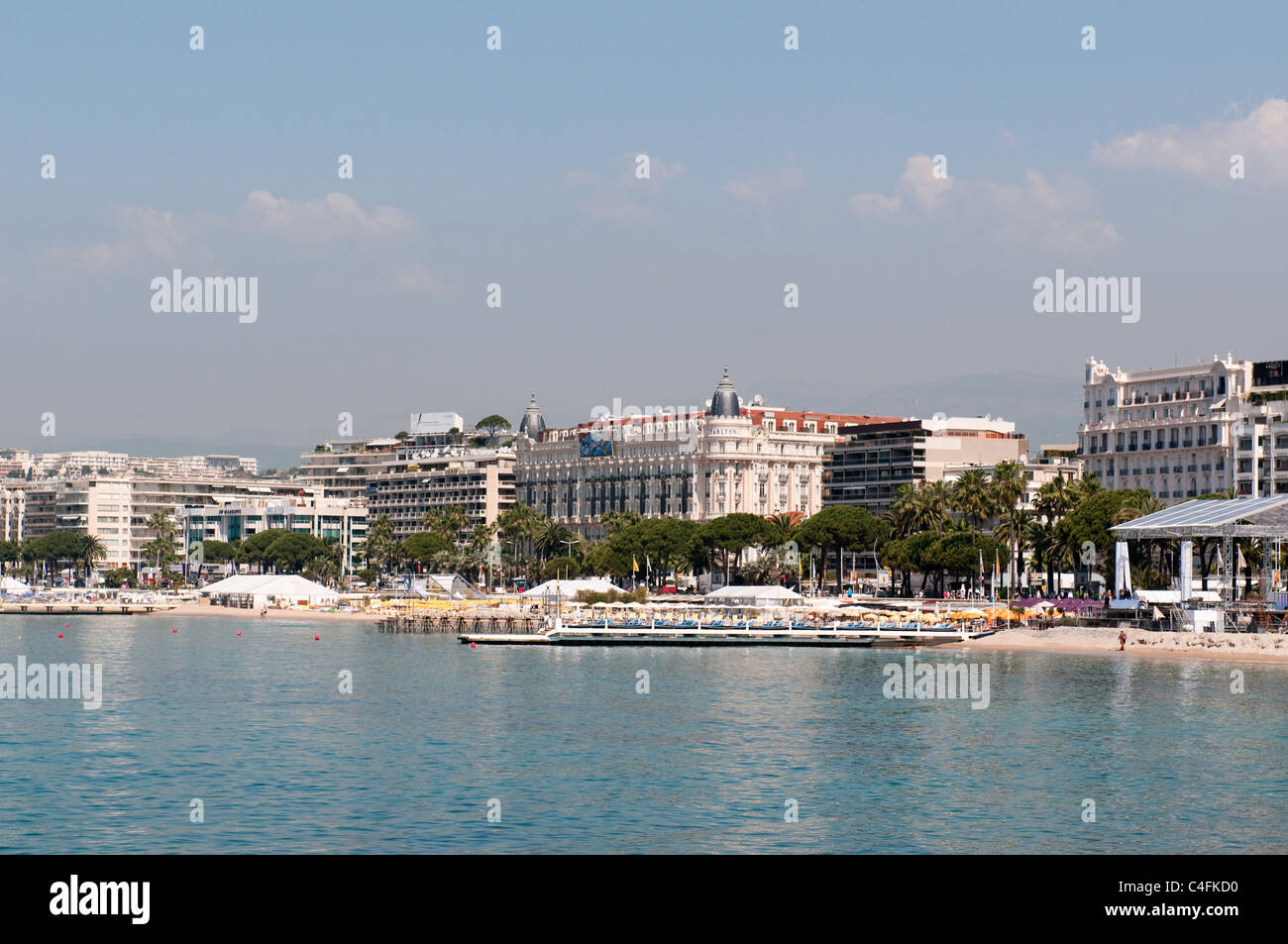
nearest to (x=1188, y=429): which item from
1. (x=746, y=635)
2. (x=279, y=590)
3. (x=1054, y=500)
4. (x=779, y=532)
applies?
(x=1054, y=500)

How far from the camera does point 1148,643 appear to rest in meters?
96.6

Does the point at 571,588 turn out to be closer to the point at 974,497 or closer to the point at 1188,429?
the point at 974,497

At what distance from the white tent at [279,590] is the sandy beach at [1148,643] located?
87398 mm

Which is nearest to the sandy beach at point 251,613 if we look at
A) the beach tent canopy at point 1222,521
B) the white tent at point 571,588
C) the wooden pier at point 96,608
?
the wooden pier at point 96,608

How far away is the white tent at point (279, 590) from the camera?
172250 millimetres

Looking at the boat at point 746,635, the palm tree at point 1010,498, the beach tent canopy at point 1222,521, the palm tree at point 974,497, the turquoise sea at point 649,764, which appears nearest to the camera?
the turquoise sea at point 649,764

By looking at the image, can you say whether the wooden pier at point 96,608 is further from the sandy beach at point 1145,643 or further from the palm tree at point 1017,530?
the sandy beach at point 1145,643

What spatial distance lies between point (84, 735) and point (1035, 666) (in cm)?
5367

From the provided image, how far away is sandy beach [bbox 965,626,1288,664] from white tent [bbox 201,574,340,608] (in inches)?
3441

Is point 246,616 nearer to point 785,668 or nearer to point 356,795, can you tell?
point 785,668

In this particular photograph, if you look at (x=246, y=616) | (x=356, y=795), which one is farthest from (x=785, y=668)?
(x=246, y=616)

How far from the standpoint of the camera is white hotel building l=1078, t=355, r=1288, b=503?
464 feet
